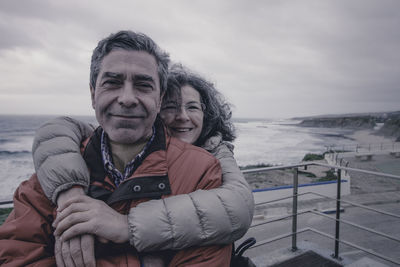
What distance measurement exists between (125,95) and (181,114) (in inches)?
26.0

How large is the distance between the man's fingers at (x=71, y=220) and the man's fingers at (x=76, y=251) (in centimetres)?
6

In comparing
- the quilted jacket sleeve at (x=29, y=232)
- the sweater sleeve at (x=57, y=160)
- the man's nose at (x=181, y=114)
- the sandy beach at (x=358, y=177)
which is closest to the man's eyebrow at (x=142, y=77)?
the sweater sleeve at (x=57, y=160)

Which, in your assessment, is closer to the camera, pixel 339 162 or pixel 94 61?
pixel 94 61

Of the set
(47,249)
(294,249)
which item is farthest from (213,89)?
(294,249)

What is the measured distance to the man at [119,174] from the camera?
3.11 ft

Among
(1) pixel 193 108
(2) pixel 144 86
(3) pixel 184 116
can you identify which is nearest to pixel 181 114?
(3) pixel 184 116

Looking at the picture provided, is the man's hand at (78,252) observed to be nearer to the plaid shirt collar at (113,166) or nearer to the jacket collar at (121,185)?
the jacket collar at (121,185)

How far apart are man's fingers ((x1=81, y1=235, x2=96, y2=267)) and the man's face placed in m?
0.47

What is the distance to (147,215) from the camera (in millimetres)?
967

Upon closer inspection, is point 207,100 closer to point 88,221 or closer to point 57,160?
point 57,160

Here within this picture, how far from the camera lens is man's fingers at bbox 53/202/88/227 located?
3.03 ft

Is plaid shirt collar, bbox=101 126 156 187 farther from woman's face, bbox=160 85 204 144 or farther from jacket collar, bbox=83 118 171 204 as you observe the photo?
woman's face, bbox=160 85 204 144

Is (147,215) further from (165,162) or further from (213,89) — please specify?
(213,89)

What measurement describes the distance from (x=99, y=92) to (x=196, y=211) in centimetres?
77
